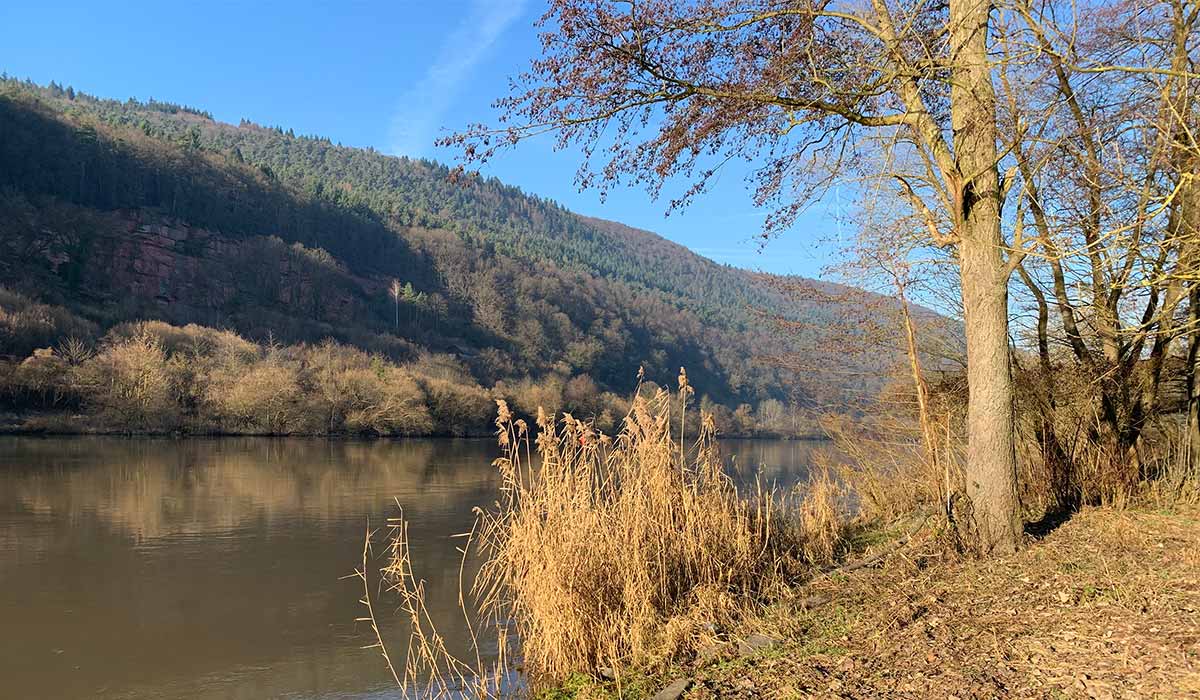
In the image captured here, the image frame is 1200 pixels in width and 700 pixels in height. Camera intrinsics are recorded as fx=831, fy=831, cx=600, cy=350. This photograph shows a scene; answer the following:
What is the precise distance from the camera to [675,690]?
4.25 m

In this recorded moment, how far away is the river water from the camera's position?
650cm

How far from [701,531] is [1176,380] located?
20.1ft

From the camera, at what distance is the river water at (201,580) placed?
21.3 ft

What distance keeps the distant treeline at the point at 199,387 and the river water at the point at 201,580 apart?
18674 millimetres

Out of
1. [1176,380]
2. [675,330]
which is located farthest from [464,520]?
[675,330]

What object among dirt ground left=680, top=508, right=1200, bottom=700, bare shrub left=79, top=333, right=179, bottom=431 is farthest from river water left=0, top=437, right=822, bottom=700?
bare shrub left=79, top=333, right=179, bottom=431

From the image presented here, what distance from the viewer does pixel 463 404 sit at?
55312mm

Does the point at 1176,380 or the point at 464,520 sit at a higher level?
the point at 1176,380

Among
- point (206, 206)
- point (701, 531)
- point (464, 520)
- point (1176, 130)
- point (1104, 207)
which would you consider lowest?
point (464, 520)

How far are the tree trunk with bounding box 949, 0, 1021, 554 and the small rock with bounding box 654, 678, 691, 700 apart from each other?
112 inches

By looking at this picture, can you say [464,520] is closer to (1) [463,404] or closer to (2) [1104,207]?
(2) [1104,207]

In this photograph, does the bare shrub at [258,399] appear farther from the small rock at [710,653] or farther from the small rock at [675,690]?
the small rock at [675,690]

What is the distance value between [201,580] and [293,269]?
3173 inches

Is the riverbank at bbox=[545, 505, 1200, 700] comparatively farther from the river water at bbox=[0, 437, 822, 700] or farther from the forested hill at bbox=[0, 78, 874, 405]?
the forested hill at bbox=[0, 78, 874, 405]
